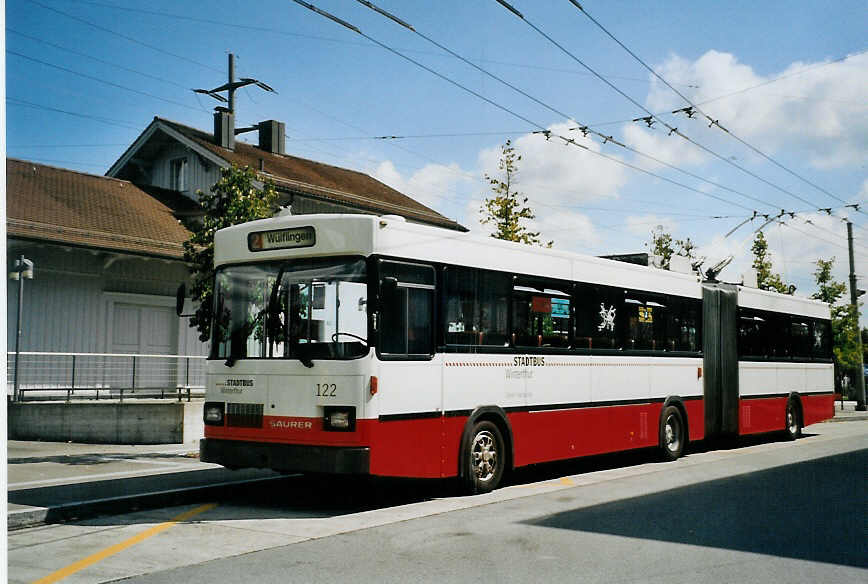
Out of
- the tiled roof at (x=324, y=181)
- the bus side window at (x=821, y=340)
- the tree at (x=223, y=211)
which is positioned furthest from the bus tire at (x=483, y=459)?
the tiled roof at (x=324, y=181)

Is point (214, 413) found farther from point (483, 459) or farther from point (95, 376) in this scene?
point (95, 376)

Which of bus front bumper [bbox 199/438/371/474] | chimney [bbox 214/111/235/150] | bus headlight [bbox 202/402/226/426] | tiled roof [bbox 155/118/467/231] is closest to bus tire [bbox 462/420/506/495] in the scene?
bus front bumper [bbox 199/438/371/474]

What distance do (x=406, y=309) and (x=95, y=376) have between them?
11.4m

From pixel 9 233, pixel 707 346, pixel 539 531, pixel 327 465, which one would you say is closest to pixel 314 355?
pixel 327 465

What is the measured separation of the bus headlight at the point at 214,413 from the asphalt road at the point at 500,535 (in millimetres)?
964

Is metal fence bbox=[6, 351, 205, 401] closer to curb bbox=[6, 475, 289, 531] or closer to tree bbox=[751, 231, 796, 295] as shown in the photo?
curb bbox=[6, 475, 289, 531]

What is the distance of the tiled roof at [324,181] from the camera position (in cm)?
2881

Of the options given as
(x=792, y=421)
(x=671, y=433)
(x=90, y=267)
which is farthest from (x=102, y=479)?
(x=792, y=421)

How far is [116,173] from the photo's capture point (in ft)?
102

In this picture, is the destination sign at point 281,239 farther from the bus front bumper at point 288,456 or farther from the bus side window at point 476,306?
the bus front bumper at point 288,456

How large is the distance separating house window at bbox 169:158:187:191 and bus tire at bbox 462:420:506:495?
20.6 meters

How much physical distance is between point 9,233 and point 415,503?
12430mm

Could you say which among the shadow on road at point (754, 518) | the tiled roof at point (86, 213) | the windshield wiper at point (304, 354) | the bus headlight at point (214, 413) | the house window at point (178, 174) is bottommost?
the shadow on road at point (754, 518)

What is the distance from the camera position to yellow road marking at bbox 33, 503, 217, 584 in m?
6.96
